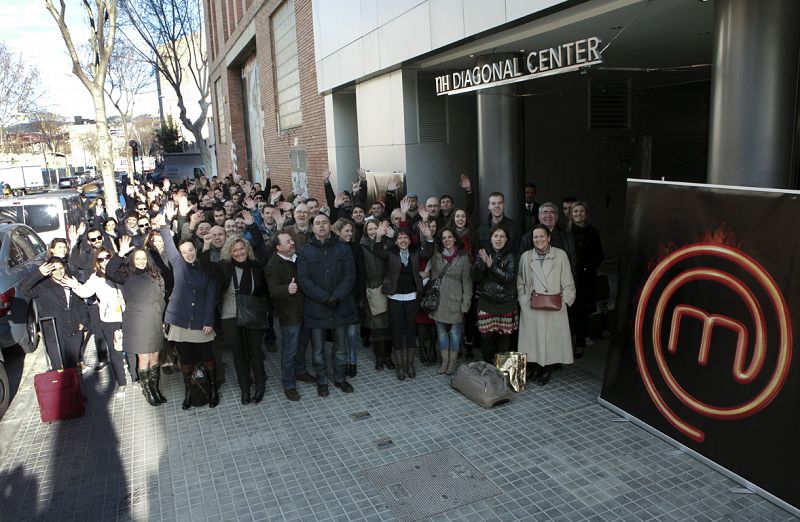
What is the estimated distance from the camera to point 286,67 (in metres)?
18.5

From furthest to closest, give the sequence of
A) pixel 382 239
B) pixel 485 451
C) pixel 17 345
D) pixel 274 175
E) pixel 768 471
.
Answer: pixel 274 175
pixel 17 345
pixel 382 239
pixel 485 451
pixel 768 471

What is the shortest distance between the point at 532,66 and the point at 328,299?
3.47 metres

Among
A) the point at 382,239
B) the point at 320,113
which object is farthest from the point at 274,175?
the point at 382,239

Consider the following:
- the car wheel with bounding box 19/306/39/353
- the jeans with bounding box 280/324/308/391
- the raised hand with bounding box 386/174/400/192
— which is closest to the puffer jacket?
the jeans with bounding box 280/324/308/391

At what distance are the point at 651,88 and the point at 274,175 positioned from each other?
13106mm

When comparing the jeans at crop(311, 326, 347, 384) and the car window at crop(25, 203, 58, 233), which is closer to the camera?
the jeans at crop(311, 326, 347, 384)

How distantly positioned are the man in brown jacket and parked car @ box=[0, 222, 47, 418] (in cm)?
341

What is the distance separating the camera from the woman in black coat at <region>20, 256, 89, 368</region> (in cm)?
681

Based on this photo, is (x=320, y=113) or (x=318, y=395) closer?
(x=318, y=395)

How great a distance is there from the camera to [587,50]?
230 inches

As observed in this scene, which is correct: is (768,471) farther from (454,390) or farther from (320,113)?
(320,113)

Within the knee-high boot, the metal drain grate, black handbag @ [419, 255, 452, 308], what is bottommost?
the metal drain grate

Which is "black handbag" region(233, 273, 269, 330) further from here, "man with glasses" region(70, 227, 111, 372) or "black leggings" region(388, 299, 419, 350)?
"man with glasses" region(70, 227, 111, 372)

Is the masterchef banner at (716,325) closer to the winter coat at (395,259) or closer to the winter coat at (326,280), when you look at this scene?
the winter coat at (395,259)
